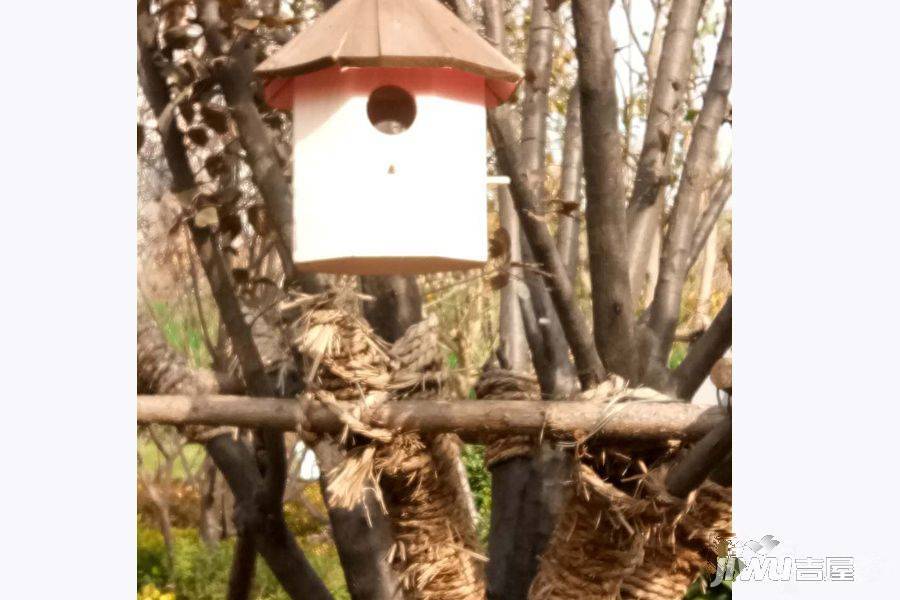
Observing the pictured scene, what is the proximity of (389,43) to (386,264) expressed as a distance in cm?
28

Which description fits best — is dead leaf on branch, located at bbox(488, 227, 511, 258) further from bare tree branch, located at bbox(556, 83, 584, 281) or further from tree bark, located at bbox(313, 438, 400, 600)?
tree bark, located at bbox(313, 438, 400, 600)

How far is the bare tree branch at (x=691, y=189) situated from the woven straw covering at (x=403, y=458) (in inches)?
16.4

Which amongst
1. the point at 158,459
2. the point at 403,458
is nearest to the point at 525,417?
the point at 403,458

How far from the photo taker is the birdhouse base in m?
1.39

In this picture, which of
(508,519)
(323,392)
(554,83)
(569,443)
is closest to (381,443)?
(323,392)

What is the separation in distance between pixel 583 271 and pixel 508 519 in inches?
89.5

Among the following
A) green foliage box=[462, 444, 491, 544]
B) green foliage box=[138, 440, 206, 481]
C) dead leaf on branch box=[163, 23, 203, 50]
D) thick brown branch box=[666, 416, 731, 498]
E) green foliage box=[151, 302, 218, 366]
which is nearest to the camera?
thick brown branch box=[666, 416, 731, 498]

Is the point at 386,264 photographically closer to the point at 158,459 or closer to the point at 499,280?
the point at 499,280

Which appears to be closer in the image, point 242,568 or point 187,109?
point 187,109

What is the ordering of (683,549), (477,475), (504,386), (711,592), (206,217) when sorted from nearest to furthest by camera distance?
(683,549) → (504,386) → (206,217) → (711,592) → (477,475)

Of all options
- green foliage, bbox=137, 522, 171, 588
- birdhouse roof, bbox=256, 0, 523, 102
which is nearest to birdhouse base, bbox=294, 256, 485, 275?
birdhouse roof, bbox=256, 0, 523, 102

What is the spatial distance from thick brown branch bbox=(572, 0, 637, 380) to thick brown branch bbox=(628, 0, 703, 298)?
0.89 ft

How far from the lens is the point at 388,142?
139 centimetres

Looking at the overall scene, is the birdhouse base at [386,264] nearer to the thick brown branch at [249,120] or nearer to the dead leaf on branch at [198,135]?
the thick brown branch at [249,120]
